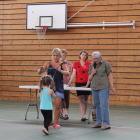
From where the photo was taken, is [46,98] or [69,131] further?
[69,131]

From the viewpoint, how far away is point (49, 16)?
10.7 m

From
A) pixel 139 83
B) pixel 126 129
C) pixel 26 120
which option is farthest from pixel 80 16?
pixel 126 129

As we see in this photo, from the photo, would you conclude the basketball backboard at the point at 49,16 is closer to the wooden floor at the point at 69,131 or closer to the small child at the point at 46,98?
the wooden floor at the point at 69,131

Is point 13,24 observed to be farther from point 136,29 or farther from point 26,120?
point 26,120

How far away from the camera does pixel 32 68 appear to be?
1140 centimetres

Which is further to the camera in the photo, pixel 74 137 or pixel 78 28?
pixel 78 28

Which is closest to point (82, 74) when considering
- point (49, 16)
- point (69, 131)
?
point (69, 131)

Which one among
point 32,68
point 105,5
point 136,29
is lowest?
point 32,68

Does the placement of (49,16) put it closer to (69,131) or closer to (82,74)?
(82,74)

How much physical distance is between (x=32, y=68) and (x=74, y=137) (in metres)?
7.08

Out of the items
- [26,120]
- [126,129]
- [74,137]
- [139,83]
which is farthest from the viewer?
[139,83]

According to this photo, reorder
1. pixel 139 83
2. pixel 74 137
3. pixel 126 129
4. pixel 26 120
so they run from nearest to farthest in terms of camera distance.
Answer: pixel 74 137 → pixel 126 129 → pixel 26 120 → pixel 139 83

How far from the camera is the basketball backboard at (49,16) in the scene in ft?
35.2

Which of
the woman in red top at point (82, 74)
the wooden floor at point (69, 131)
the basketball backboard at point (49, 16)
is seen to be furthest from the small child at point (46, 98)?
the basketball backboard at point (49, 16)
